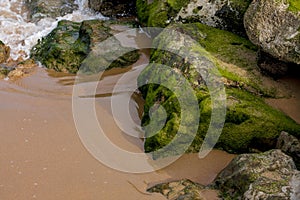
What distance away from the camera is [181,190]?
515cm

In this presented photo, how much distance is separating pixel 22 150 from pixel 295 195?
11.6 ft

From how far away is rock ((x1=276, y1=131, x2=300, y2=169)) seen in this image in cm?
553

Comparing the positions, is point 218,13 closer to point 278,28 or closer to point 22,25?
point 278,28

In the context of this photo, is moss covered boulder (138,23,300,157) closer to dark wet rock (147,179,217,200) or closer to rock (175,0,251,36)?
dark wet rock (147,179,217,200)

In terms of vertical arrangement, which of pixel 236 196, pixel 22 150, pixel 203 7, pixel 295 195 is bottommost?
pixel 22 150

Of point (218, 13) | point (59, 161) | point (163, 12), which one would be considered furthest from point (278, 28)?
point (59, 161)

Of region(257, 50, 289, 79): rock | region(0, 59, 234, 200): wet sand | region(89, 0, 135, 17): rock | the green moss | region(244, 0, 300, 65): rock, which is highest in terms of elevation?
the green moss

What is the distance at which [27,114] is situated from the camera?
6.47 meters

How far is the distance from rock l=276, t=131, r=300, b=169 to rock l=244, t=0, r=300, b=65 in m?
1.02

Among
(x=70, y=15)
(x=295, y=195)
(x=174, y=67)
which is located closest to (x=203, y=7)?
(x=174, y=67)

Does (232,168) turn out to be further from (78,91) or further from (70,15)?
(70,15)

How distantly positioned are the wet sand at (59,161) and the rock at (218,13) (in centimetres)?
251

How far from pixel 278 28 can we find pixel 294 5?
1.17ft

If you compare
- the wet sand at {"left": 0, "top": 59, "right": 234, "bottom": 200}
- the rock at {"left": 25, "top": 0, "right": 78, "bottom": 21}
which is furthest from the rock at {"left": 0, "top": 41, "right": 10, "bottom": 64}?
the rock at {"left": 25, "top": 0, "right": 78, "bottom": 21}
